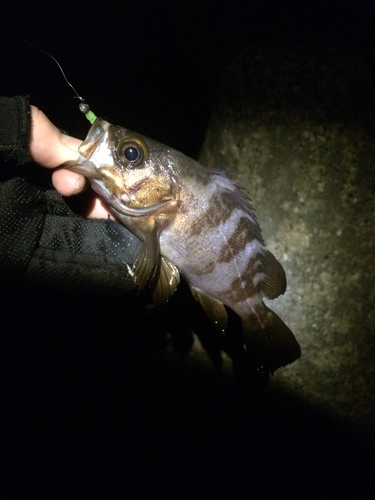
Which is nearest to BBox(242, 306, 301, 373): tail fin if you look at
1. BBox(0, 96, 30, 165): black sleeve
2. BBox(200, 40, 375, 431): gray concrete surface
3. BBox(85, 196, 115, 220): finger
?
BBox(200, 40, 375, 431): gray concrete surface

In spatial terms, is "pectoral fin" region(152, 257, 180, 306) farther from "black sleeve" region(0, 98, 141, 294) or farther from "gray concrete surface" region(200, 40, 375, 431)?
"gray concrete surface" region(200, 40, 375, 431)

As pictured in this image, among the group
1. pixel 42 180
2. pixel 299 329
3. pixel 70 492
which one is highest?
pixel 42 180

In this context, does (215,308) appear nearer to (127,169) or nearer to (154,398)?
(127,169)

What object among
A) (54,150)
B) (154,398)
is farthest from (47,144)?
(154,398)

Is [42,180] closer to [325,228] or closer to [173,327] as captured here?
[173,327]

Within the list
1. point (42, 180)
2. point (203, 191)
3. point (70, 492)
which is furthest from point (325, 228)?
point (70, 492)

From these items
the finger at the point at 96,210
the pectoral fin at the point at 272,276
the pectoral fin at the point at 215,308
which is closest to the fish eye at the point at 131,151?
the finger at the point at 96,210

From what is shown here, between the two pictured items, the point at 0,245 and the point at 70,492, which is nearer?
the point at 0,245

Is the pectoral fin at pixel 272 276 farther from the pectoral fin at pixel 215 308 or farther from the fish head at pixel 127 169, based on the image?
the fish head at pixel 127 169
